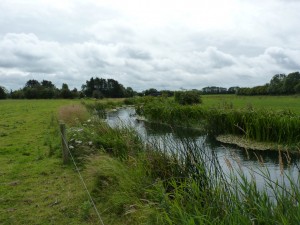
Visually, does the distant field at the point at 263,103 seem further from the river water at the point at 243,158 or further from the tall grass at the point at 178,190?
the tall grass at the point at 178,190

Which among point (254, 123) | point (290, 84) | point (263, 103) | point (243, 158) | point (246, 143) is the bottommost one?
point (243, 158)

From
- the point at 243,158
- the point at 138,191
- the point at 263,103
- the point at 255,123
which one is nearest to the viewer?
the point at 138,191

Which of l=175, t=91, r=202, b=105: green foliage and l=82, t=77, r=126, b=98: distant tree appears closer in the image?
l=175, t=91, r=202, b=105: green foliage

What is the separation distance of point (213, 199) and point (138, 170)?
2505 millimetres

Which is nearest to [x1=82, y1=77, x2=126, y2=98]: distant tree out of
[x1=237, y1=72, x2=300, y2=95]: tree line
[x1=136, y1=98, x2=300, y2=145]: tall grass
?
[x1=237, y1=72, x2=300, y2=95]: tree line

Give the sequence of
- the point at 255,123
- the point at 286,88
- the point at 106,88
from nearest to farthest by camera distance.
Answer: the point at 255,123 < the point at 286,88 < the point at 106,88

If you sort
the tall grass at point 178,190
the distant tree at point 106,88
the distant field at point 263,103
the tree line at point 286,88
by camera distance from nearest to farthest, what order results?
the tall grass at point 178,190 < the distant field at point 263,103 < the tree line at point 286,88 < the distant tree at point 106,88

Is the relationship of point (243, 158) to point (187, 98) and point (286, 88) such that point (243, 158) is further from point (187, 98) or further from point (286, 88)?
point (286, 88)

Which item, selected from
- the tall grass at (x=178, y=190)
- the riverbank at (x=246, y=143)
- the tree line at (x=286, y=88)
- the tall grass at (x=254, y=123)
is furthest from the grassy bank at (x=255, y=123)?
the tree line at (x=286, y=88)

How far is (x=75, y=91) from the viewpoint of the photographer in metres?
94.3

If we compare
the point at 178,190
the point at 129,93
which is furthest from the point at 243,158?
the point at 129,93

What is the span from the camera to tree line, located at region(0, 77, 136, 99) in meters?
90.3

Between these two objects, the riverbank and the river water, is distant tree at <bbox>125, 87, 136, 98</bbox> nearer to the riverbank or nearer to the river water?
the river water

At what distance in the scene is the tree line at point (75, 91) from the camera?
296 ft
